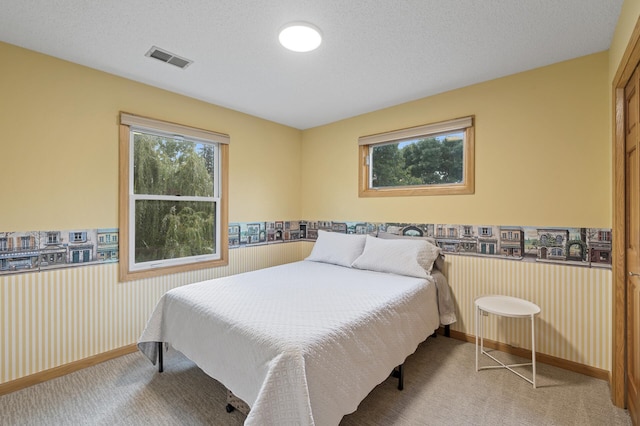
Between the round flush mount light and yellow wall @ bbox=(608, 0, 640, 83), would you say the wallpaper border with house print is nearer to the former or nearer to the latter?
yellow wall @ bbox=(608, 0, 640, 83)

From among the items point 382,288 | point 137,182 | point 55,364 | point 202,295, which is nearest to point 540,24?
point 382,288

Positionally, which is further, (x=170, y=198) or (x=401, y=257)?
(x=170, y=198)

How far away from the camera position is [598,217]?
7.16ft

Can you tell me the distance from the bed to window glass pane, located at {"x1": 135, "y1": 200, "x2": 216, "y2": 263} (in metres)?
0.88

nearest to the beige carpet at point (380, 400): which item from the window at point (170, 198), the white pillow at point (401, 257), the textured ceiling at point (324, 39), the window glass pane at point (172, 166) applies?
the white pillow at point (401, 257)

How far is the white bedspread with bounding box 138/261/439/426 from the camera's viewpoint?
1.32 meters

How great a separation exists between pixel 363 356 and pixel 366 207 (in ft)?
6.89

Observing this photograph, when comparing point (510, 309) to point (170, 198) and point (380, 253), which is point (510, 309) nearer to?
point (380, 253)

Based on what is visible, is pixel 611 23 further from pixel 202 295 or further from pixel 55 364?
pixel 55 364

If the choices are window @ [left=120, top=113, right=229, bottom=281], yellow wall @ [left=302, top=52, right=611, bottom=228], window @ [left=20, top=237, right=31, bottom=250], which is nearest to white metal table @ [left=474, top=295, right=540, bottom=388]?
yellow wall @ [left=302, top=52, right=611, bottom=228]

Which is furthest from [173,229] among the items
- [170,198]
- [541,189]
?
[541,189]

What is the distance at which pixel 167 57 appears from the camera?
225cm

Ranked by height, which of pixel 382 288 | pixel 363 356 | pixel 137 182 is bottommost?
pixel 363 356

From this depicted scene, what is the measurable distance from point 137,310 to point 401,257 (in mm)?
2508
